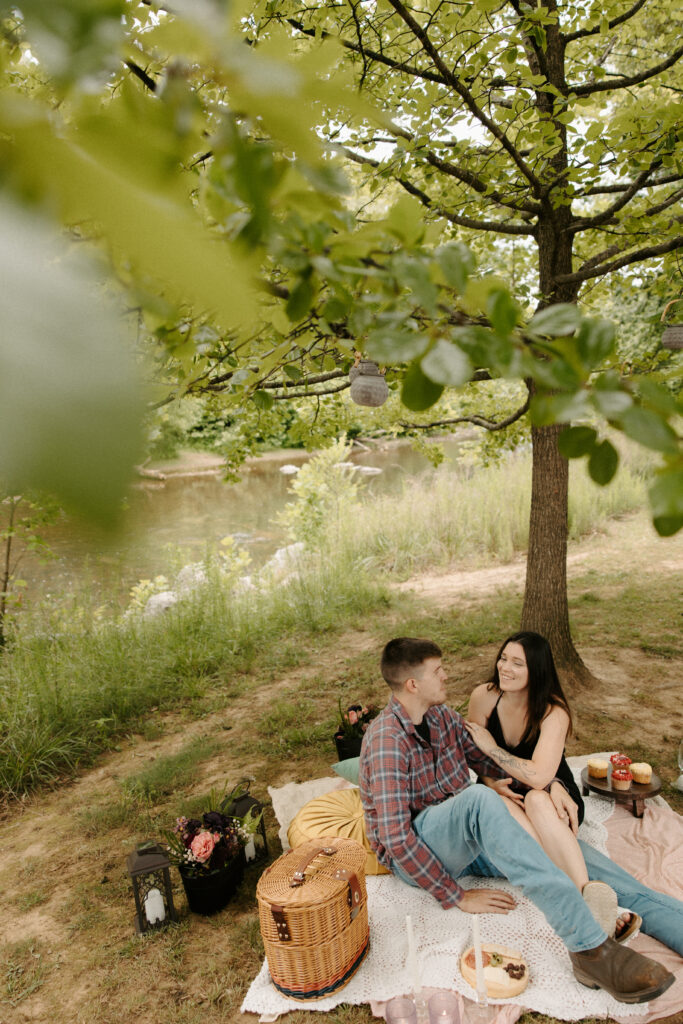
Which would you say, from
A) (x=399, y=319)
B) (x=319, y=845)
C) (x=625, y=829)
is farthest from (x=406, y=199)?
(x=625, y=829)

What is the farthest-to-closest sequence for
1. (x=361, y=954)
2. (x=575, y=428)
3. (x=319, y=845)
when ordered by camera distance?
1. (x=319, y=845)
2. (x=361, y=954)
3. (x=575, y=428)

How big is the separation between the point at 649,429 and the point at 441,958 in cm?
257

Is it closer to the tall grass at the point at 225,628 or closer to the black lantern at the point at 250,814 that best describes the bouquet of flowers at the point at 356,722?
the black lantern at the point at 250,814

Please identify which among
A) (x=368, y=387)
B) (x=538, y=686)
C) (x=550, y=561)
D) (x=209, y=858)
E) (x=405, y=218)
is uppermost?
(x=368, y=387)

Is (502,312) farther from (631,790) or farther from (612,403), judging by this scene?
(631,790)

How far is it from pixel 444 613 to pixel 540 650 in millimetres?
3187

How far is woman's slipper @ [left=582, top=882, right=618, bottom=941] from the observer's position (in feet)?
7.44

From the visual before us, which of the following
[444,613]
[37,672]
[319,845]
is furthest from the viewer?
[444,613]

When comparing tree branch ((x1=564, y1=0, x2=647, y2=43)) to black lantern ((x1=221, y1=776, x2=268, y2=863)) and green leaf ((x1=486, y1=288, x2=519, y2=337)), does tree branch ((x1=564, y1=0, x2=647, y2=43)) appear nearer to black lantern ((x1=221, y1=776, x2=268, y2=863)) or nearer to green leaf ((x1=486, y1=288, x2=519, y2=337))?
green leaf ((x1=486, y1=288, x2=519, y2=337))

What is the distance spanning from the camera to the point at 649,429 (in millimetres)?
330

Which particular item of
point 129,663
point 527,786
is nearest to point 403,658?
point 527,786

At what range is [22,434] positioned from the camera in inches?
7.2

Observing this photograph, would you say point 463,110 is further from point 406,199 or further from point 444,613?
point 444,613

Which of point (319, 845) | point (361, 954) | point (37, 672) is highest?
point (37, 672)
